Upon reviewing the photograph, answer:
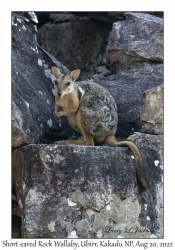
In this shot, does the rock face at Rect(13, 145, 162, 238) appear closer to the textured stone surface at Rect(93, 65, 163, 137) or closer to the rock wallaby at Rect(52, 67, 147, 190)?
the rock wallaby at Rect(52, 67, 147, 190)

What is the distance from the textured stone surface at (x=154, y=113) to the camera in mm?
8258

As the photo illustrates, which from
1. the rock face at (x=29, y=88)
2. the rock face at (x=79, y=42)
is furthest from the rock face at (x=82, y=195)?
the rock face at (x=79, y=42)

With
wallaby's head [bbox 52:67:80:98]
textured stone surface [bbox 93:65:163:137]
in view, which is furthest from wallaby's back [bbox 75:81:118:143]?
textured stone surface [bbox 93:65:163:137]

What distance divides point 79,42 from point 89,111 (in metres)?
4.82

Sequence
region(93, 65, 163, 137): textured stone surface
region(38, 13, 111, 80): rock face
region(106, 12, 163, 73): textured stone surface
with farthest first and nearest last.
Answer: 1. region(38, 13, 111, 80): rock face
2. region(106, 12, 163, 73): textured stone surface
3. region(93, 65, 163, 137): textured stone surface

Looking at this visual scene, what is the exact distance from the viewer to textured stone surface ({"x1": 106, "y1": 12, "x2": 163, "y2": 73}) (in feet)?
32.4

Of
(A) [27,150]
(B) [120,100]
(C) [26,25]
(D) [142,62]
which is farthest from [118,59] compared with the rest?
(A) [27,150]

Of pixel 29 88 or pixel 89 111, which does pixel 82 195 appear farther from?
pixel 29 88

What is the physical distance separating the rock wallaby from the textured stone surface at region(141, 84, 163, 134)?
0.45 metres

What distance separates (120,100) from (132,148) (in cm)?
172


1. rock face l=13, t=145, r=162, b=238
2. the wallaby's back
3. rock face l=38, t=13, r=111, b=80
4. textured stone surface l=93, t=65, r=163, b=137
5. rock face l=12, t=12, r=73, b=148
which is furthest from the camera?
rock face l=38, t=13, r=111, b=80

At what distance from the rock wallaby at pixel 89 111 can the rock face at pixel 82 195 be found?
65 centimetres

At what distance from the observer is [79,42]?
42.0 feet

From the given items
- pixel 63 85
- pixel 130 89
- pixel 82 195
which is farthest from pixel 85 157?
pixel 130 89
